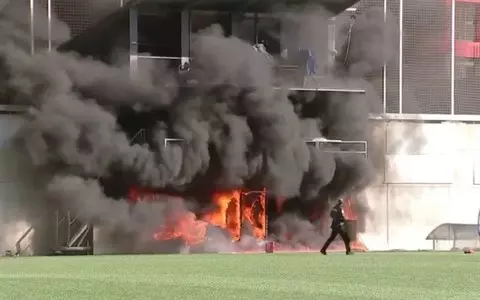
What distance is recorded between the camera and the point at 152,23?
3531 cm

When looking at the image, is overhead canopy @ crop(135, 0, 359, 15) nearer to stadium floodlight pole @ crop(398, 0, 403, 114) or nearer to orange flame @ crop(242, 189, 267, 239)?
stadium floodlight pole @ crop(398, 0, 403, 114)

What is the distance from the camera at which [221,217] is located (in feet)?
118

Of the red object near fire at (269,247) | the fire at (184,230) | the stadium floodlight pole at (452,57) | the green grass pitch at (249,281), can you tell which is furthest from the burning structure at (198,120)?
the green grass pitch at (249,281)

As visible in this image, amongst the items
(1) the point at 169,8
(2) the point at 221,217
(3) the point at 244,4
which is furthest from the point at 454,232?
(1) the point at 169,8

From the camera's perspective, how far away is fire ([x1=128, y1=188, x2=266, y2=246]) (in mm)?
34969

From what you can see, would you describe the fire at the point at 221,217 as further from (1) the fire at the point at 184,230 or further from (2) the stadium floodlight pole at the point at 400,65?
(2) the stadium floodlight pole at the point at 400,65

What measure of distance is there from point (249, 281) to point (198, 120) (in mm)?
18283

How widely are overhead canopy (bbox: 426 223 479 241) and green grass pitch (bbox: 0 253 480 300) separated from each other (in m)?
15.5

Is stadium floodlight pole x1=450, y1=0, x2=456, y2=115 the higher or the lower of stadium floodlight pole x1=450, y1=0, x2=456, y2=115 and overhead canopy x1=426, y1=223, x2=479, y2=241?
the higher

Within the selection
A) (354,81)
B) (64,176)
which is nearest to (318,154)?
(354,81)

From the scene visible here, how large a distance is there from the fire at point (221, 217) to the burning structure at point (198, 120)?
0.05 metres

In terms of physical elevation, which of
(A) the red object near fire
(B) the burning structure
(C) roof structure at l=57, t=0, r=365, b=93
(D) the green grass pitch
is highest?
(C) roof structure at l=57, t=0, r=365, b=93

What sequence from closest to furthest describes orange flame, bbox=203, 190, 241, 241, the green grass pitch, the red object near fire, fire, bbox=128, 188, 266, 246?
1. the green grass pitch
2. fire, bbox=128, 188, 266, 246
3. the red object near fire
4. orange flame, bbox=203, 190, 241, 241

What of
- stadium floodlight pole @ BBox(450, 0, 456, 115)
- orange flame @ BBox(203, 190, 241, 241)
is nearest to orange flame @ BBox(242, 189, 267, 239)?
orange flame @ BBox(203, 190, 241, 241)
